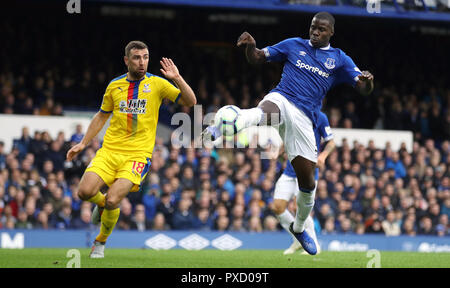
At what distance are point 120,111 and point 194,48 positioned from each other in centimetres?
1551

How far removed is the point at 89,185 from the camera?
10297mm

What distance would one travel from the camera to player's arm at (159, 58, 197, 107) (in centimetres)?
994

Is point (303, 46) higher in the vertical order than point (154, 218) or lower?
higher

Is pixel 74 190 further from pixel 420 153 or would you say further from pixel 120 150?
pixel 420 153

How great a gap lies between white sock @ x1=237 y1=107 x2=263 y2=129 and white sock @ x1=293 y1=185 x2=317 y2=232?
1887mm

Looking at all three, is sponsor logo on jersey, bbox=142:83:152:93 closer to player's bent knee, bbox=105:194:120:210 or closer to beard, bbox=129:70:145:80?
beard, bbox=129:70:145:80

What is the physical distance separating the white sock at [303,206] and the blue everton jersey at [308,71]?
1131mm

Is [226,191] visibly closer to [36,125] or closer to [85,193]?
[36,125]

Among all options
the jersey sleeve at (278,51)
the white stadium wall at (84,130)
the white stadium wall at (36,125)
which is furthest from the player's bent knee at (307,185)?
the white stadium wall at (36,125)

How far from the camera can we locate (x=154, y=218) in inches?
696

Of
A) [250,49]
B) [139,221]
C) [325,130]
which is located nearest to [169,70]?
[250,49]

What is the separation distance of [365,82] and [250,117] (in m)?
1.83

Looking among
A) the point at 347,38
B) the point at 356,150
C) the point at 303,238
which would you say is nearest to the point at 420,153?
the point at 356,150
